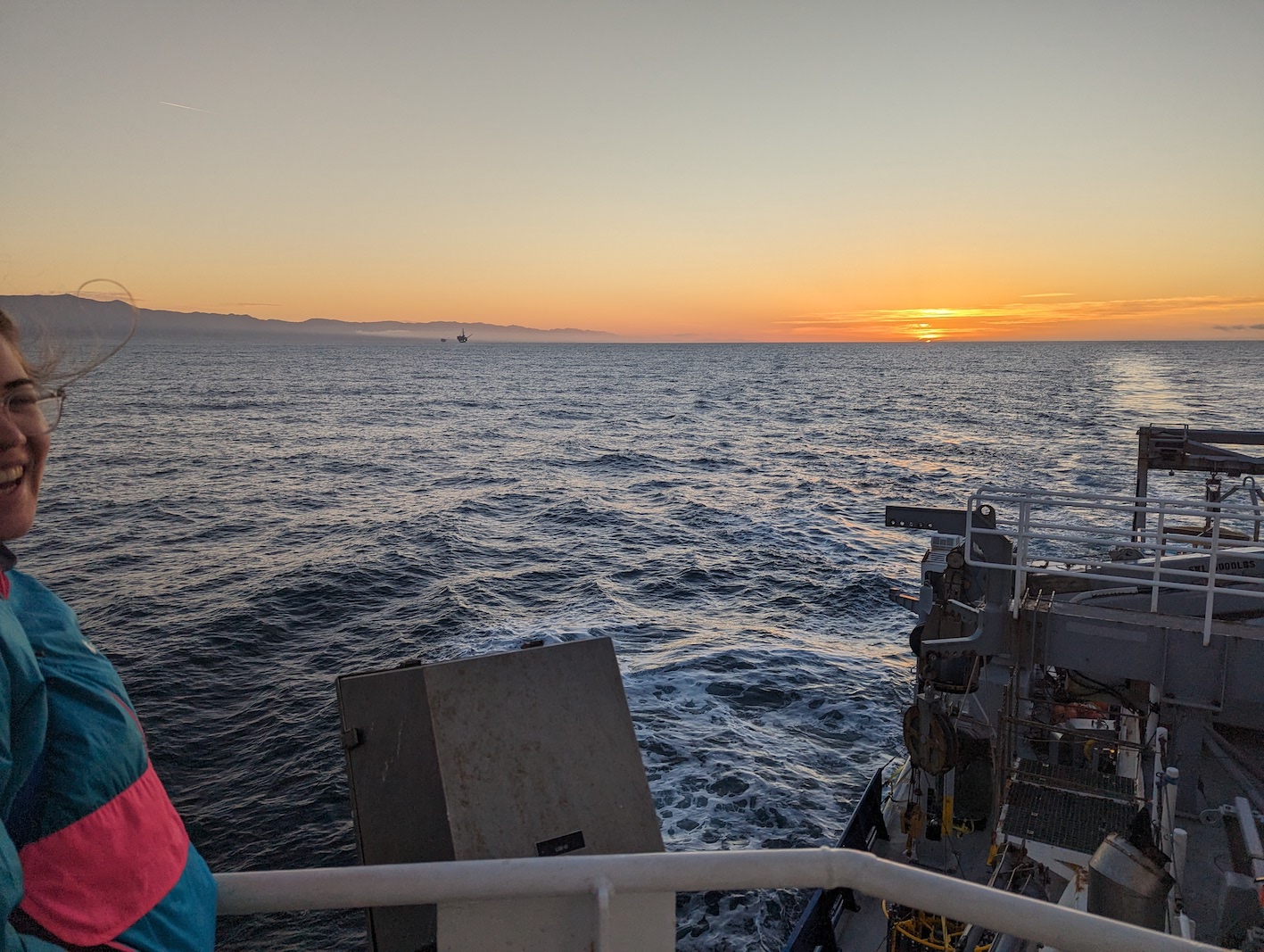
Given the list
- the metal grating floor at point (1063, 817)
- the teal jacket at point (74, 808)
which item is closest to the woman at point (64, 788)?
the teal jacket at point (74, 808)

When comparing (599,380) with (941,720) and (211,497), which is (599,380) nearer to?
(211,497)

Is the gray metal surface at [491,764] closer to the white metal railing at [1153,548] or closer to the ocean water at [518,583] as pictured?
the white metal railing at [1153,548]

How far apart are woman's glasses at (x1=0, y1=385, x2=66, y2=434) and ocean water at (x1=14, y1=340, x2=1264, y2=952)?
454 inches

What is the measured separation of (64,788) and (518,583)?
2476 centimetres

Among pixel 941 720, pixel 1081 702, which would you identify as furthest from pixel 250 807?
pixel 1081 702

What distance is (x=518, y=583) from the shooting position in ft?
84.9

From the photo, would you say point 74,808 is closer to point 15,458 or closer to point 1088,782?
point 15,458

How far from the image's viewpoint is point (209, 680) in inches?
701

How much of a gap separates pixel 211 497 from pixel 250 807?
90.8 feet

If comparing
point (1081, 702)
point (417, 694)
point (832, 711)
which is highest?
point (417, 694)

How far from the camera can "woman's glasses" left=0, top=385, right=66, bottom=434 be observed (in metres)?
1.65

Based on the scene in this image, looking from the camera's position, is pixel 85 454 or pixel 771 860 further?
pixel 85 454

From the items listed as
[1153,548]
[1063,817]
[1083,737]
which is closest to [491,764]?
[1063,817]

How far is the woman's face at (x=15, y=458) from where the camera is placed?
63.2 inches
